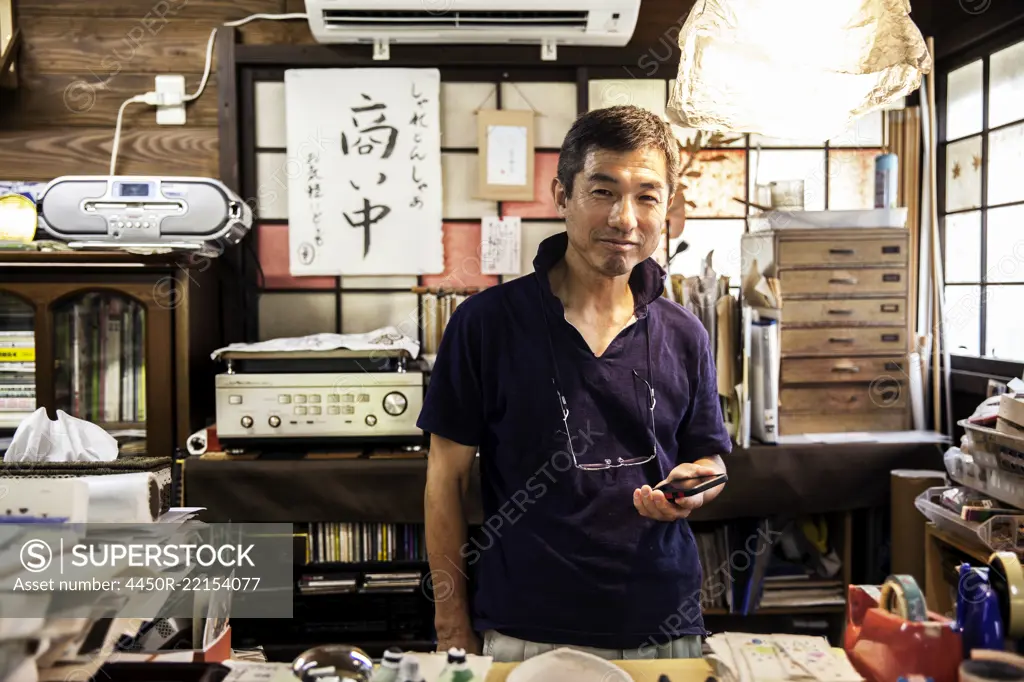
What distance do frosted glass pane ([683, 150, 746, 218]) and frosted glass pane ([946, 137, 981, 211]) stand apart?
2.57 ft

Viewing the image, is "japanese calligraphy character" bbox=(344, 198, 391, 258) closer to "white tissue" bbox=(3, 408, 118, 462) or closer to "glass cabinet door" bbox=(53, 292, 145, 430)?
"glass cabinet door" bbox=(53, 292, 145, 430)

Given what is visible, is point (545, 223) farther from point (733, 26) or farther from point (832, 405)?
point (733, 26)

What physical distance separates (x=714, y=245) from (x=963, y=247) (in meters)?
0.93

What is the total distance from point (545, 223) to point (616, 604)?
76.7 inches

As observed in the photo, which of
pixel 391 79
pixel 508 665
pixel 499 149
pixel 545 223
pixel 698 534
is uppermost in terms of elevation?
pixel 391 79

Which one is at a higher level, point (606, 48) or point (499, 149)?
point (606, 48)

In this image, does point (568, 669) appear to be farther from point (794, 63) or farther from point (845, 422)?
point (845, 422)

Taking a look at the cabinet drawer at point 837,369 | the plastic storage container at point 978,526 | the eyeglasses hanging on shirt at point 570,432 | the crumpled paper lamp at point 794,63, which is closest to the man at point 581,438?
the eyeglasses hanging on shirt at point 570,432

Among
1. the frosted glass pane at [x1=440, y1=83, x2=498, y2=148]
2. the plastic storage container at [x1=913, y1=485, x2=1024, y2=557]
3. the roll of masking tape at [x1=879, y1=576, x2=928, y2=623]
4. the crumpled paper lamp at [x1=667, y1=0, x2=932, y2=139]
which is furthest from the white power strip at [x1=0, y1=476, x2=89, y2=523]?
the frosted glass pane at [x1=440, y1=83, x2=498, y2=148]

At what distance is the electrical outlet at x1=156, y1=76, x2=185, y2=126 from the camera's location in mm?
2857

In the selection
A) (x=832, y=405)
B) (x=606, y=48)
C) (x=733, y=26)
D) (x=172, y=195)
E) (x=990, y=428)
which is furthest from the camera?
(x=606, y=48)

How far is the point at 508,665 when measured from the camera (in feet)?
3.70

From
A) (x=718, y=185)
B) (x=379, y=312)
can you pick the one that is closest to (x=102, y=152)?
(x=379, y=312)

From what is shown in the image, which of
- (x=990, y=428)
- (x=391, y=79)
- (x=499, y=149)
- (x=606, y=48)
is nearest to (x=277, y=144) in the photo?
(x=391, y=79)
